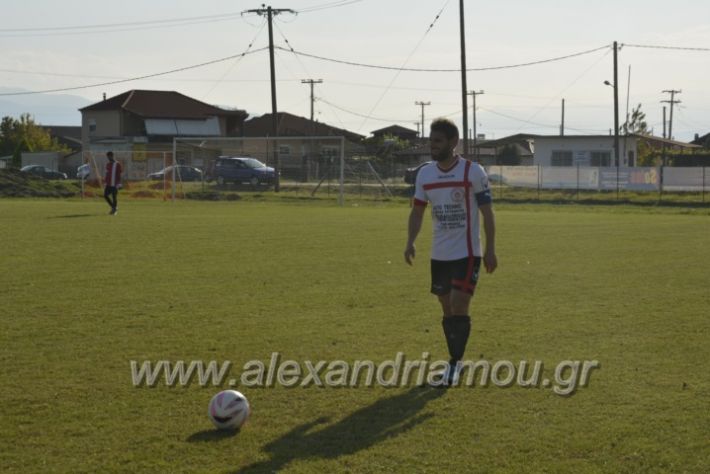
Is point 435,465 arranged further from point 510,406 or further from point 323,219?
point 323,219

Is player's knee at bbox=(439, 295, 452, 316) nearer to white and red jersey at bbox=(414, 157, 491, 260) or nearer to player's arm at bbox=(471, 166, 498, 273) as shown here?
white and red jersey at bbox=(414, 157, 491, 260)

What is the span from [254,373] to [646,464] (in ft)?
10.0

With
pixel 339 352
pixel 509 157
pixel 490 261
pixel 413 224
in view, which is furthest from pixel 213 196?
pixel 509 157

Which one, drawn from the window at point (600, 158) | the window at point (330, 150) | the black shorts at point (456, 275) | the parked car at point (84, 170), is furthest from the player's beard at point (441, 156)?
the window at point (600, 158)

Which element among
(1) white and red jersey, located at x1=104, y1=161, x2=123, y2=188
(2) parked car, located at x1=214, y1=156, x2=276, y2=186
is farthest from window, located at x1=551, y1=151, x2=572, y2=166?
(1) white and red jersey, located at x1=104, y1=161, x2=123, y2=188

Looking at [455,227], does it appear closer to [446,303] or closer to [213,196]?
[446,303]

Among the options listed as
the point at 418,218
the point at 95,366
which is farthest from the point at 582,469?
the point at 95,366

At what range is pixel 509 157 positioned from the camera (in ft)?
283

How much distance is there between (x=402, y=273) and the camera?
1367 centimetres

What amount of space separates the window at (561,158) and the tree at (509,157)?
1605 cm

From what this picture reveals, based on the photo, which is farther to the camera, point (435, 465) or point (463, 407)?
point (463, 407)

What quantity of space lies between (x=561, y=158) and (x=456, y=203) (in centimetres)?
6357

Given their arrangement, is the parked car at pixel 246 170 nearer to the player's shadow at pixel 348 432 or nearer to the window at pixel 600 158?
the window at pixel 600 158

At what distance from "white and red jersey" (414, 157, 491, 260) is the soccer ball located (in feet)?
6.71
